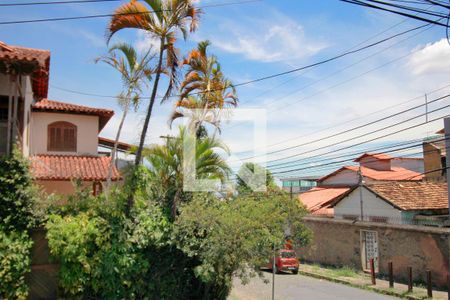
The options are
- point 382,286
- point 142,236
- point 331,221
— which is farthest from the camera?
point 331,221

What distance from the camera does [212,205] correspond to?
920cm

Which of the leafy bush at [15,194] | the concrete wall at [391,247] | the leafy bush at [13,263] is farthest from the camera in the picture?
the concrete wall at [391,247]

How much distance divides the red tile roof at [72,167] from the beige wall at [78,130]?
49 centimetres

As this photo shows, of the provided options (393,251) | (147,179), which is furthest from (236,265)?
(393,251)

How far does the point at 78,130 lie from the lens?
56.6ft

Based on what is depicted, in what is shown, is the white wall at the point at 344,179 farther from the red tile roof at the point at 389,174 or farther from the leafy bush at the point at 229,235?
the leafy bush at the point at 229,235

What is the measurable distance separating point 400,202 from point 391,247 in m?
3.06

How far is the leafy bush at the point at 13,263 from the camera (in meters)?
7.68

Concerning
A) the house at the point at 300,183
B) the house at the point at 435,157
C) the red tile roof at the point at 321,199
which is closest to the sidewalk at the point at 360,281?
the red tile roof at the point at 321,199

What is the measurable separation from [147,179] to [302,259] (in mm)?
19065

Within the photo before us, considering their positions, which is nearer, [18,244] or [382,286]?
[18,244]

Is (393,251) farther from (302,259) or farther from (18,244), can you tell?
(18,244)

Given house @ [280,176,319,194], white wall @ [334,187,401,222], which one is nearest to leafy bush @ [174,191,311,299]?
white wall @ [334,187,401,222]

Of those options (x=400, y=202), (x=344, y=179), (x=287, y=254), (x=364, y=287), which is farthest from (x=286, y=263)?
(x=344, y=179)
